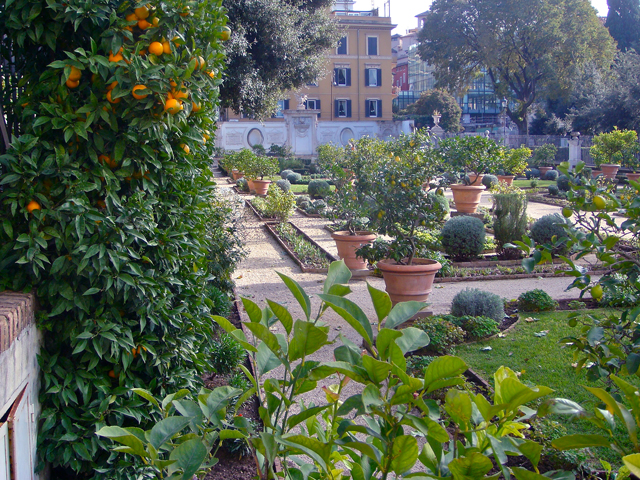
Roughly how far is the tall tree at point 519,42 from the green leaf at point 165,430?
3837 cm

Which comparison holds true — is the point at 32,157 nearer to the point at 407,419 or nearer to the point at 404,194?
the point at 407,419

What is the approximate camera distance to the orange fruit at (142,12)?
2418mm

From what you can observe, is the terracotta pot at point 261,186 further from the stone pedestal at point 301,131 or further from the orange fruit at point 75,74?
the stone pedestal at point 301,131

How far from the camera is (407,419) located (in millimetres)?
941

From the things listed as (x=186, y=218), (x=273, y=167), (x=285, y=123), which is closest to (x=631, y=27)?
(x=285, y=123)

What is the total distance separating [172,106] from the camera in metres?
2.43

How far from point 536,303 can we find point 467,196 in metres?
8.55

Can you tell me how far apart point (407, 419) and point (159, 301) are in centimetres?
201

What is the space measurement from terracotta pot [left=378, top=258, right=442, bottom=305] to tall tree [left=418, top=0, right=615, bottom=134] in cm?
3357

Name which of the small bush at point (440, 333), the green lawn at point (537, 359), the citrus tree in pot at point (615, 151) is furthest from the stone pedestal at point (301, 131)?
the small bush at point (440, 333)

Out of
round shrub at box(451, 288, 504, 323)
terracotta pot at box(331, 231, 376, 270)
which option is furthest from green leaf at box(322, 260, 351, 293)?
terracotta pot at box(331, 231, 376, 270)

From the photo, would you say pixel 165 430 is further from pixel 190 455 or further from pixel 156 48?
pixel 156 48

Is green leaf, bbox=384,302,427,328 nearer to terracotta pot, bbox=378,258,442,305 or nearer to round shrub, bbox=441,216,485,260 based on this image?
terracotta pot, bbox=378,258,442,305

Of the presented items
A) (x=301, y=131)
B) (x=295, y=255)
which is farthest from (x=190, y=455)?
(x=301, y=131)
